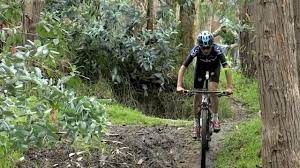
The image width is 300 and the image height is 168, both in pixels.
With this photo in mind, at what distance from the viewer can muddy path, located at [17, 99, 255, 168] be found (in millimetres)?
7215

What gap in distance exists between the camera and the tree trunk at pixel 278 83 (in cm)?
516

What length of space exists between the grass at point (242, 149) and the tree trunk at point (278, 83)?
2223 mm

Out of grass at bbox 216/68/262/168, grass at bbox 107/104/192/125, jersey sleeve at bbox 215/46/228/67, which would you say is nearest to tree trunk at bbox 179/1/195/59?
grass at bbox 107/104/192/125

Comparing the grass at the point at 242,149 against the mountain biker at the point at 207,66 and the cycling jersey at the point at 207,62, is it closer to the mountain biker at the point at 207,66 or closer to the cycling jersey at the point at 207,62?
the mountain biker at the point at 207,66

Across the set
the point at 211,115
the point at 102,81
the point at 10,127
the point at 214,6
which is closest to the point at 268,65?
the point at 211,115

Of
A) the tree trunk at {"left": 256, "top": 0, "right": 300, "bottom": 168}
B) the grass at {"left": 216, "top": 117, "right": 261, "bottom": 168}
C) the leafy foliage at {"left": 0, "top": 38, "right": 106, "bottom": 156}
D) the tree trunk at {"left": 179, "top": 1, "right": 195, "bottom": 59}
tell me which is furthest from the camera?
the tree trunk at {"left": 179, "top": 1, "right": 195, "bottom": 59}

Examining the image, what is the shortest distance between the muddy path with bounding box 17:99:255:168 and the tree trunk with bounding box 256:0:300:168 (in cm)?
250

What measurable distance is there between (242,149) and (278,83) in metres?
3.15

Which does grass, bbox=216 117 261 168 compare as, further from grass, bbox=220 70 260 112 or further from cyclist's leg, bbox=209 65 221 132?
grass, bbox=220 70 260 112

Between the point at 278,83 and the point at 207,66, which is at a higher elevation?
the point at 207,66

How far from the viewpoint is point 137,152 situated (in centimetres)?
786

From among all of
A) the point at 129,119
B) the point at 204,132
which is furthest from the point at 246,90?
the point at 204,132

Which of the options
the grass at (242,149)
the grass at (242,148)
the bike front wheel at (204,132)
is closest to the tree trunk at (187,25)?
the grass at (242,148)

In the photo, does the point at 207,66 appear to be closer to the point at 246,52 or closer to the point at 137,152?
the point at 137,152
